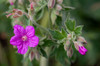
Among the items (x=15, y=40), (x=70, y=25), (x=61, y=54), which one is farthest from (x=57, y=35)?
(x=15, y=40)

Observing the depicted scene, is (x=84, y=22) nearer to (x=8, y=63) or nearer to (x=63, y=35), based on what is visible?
(x=8, y=63)

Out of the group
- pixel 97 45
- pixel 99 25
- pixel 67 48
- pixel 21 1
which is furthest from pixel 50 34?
pixel 99 25

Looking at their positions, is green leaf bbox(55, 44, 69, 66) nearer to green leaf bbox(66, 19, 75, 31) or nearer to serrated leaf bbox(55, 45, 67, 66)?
serrated leaf bbox(55, 45, 67, 66)

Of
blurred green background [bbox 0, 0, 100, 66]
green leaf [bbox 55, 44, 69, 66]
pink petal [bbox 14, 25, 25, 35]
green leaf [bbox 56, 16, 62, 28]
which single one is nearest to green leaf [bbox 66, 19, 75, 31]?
green leaf [bbox 56, 16, 62, 28]

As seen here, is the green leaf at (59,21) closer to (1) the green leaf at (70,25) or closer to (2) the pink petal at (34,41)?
(1) the green leaf at (70,25)

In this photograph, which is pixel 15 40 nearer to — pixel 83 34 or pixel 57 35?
pixel 57 35
